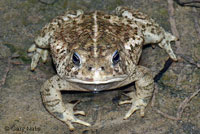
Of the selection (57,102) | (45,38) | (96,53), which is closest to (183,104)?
(96,53)

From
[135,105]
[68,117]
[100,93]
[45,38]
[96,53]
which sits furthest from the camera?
[45,38]

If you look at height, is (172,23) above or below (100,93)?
above

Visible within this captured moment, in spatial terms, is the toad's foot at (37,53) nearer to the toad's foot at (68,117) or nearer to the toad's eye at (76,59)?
the toad's foot at (68,117)

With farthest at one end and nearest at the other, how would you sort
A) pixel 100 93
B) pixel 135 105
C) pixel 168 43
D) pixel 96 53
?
pixel 168 43 < pixel 100 93 < pixel 135 105 < pixel 96 53

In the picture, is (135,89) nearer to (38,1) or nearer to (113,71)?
(113,71)

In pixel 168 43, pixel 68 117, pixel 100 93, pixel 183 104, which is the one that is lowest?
pixel 68 117

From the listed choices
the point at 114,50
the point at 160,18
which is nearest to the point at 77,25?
the point at 114,50

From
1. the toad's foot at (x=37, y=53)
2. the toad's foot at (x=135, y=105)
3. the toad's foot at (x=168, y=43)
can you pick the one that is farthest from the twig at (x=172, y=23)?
the toad's foot at (x=37, y=53)

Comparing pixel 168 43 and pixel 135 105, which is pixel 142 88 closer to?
pixel 135 105
